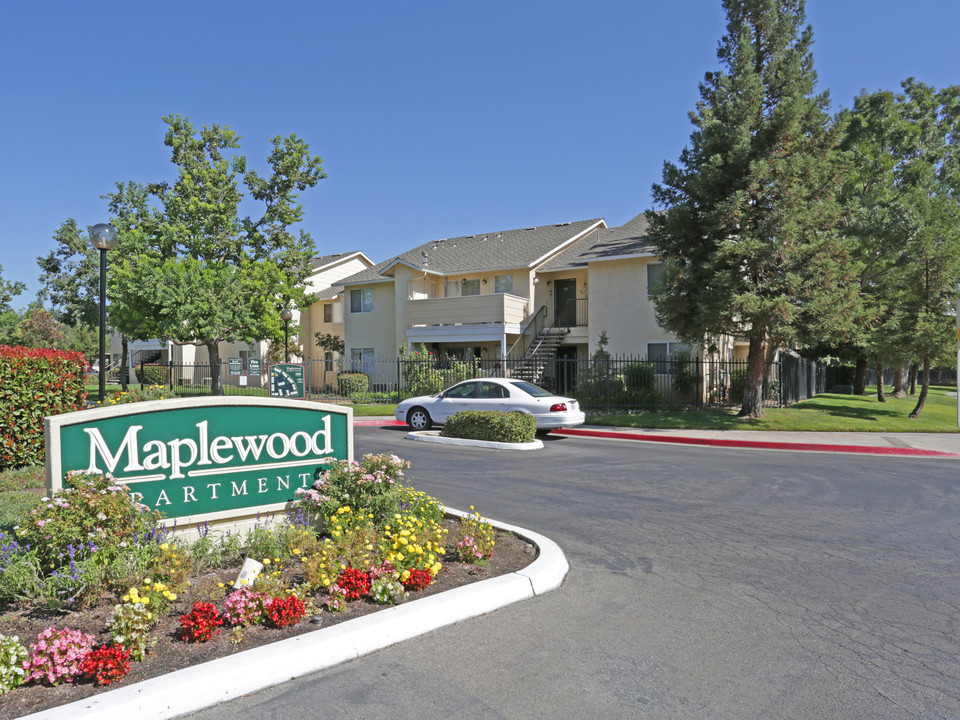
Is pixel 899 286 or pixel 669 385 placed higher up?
pixel 899 286

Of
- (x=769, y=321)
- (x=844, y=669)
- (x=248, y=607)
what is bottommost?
(x=844, y=669)

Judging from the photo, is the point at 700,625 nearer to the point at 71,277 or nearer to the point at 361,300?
Result: the point at 361,300

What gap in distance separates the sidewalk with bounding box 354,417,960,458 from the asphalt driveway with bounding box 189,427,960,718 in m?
5.82

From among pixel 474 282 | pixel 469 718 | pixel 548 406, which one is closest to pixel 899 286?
pixel 548 406

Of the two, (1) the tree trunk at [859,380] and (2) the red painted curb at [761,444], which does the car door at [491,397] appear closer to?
(2) the red painted curb at [761,444]

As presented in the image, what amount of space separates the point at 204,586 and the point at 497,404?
12.0m

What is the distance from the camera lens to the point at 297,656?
387cm

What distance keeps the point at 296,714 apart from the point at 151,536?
2.38m

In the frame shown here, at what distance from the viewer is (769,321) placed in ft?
60.7

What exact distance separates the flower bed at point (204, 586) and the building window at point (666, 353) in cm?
2007

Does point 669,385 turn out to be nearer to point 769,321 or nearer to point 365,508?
point 769,321

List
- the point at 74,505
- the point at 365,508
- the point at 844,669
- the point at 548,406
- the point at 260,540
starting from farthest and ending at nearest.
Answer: the point at 548,406
the point at 365,508
the point at 260,540
the point at 74,505
the point at 844,669

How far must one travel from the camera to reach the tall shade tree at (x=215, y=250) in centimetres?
2862

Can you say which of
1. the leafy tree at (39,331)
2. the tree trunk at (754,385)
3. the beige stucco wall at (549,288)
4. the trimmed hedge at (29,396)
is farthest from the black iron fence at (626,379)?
the leafy tree at (39,331)
